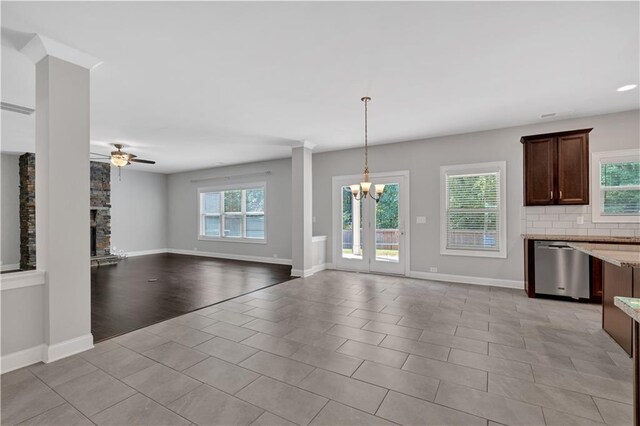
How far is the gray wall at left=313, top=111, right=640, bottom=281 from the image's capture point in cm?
439

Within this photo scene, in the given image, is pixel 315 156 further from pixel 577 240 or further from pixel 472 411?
pixel 472 411

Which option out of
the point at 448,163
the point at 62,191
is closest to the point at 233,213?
the point at 448,163

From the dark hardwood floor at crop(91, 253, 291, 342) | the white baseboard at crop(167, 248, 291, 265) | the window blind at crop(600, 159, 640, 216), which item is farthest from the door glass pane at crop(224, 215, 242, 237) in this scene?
the window blind at crop(600, 159, 640, 216)

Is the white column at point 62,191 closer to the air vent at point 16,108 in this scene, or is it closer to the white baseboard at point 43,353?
the white baseboard at point 43,353

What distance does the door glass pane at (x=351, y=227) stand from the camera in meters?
6.40

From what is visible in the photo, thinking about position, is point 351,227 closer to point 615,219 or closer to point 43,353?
point 615,219

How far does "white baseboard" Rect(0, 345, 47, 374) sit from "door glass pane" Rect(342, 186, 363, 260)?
16.4 feet

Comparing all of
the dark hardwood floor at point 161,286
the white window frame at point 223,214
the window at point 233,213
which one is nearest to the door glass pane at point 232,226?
the window at point 233,213

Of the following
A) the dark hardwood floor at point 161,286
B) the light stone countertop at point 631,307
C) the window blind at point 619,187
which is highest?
the window blind at point 619,187

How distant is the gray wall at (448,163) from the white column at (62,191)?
4712mm

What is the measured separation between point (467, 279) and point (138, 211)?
364 inches

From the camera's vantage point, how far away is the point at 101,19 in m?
2.21

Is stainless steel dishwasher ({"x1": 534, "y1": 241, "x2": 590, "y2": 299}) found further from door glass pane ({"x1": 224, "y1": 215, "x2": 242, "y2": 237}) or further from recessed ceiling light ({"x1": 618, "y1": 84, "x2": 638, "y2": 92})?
door glass pane ({"x1": 224, "y1": 215, "x2": 242, "y2": 237})

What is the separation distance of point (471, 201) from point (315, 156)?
3501 mm
